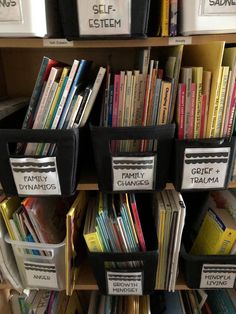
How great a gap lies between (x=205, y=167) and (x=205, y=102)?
0.55 feet

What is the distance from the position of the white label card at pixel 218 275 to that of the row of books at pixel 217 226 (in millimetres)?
43

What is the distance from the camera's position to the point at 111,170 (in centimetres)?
65

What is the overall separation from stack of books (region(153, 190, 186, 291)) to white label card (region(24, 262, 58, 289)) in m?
0.35

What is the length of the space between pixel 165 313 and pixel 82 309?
40 centimetres

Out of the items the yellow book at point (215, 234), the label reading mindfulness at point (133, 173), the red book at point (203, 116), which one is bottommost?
the yellow book at point (215, 234)

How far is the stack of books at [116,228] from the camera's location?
A: 0.72 m

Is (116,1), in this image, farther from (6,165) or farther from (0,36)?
(6,165)

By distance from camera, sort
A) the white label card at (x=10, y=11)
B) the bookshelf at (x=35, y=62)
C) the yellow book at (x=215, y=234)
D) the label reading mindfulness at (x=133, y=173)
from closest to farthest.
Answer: the white label card at (x=10, y=11) → the label reading mindfulness at (x=133, y=173) → the yellow book at (x=215, y=234) → the bookshelf at (x=35, y=62)

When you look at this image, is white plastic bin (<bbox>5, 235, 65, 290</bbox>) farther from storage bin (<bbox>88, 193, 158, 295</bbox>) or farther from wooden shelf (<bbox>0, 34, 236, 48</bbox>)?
wooden shelf (<bbox>0, 34, 236, 48</bbox>)

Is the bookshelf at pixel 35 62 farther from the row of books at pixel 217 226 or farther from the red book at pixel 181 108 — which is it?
the red book at pixel 181 108

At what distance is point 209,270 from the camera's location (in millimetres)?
781

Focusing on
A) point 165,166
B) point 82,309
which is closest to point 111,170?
point 165,166

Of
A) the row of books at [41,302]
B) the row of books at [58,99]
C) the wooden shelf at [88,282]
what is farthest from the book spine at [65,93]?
the row of books at [41,302]

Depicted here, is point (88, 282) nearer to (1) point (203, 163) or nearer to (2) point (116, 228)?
(2) point (116, 228)
